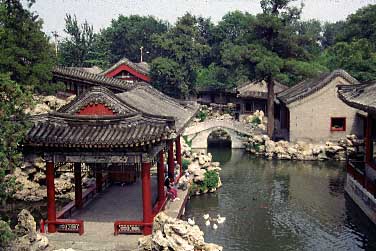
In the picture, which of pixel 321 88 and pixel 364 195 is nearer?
pixel 364 195

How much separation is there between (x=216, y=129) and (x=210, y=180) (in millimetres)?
15735

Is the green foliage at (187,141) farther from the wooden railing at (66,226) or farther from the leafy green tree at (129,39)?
the leafy green tree at (129,39)

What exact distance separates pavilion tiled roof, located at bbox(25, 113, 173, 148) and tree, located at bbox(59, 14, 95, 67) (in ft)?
187

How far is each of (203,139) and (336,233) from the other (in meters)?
23.2

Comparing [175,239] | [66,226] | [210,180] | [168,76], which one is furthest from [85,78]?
[175,239]

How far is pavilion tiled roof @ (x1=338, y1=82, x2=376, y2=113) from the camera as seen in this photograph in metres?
20.0

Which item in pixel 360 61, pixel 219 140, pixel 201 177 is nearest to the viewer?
pixel 201 177

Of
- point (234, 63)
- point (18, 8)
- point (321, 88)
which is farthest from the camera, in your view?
point (234, 63)

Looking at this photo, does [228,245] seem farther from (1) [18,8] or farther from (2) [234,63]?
(2) [234,63]

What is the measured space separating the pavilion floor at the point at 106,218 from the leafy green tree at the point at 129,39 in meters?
67.2

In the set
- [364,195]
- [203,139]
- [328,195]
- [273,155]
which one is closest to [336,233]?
[364,195]

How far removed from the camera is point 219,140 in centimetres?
4578

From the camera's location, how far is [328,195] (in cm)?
2605

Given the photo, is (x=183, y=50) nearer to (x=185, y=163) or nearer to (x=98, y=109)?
(x=185, y=163)
